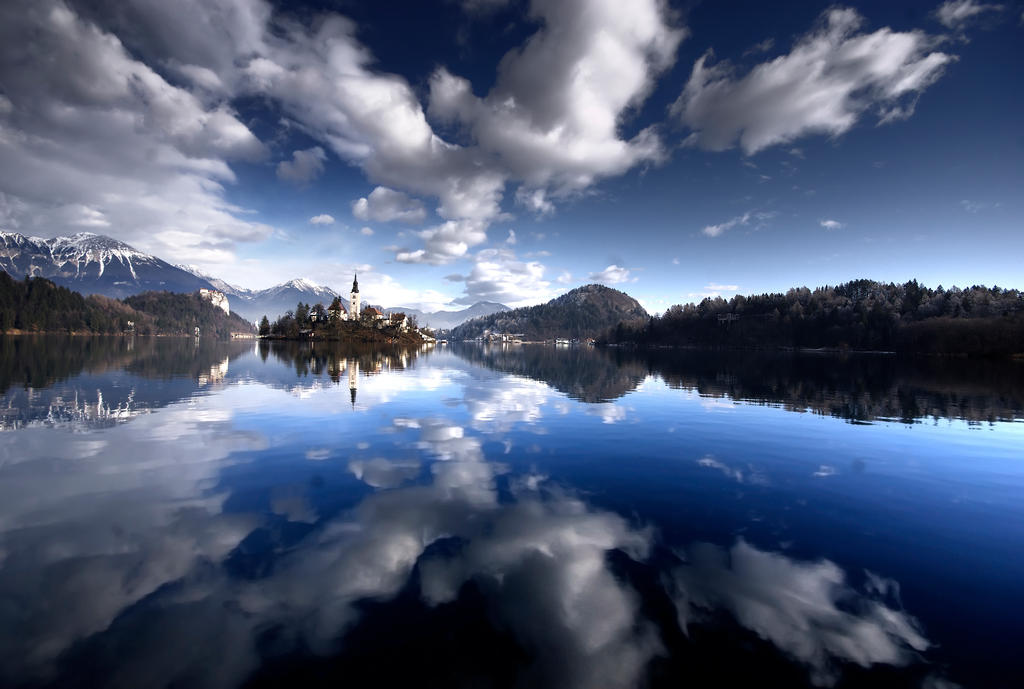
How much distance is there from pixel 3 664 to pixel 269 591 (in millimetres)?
3859

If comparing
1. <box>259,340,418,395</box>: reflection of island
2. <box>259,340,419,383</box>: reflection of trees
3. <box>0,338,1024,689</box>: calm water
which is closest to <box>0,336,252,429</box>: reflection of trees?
<box>0,338,1024,689</box>: calm water

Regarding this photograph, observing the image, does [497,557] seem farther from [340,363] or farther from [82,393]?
[340,363]

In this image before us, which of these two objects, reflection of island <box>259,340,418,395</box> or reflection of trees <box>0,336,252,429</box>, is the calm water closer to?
reflection of trees <box>0,336,252,429</box>

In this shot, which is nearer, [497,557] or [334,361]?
[497,557]

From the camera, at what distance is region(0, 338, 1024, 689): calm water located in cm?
734

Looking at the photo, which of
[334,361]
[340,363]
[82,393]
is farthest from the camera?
[334,361]

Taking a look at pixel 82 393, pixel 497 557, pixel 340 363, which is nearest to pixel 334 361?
pixel 340 363

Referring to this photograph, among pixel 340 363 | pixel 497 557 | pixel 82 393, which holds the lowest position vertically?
pixel 497 557

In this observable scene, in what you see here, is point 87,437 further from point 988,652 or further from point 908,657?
point 988,652

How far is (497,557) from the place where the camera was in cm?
1088

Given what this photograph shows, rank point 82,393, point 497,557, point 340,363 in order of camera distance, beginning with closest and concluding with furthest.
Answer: point 497,557 < point 82,393 < point 340,363

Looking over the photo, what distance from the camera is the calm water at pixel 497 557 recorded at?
7.34m

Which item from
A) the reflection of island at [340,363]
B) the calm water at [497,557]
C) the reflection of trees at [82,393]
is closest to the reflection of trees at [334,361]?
the reflection of island at [340,363]

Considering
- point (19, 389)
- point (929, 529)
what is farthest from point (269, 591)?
point (19, 389)
